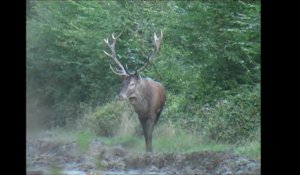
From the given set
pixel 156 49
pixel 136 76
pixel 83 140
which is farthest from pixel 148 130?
pixel 156 49

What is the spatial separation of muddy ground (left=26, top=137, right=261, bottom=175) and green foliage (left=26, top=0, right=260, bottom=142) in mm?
201

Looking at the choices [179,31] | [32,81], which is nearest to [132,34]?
[179,31]

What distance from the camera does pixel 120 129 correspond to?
4902 mm

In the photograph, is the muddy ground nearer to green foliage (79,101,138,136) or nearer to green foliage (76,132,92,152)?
green foliage (76,132,92,152)

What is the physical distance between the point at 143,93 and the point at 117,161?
73 cm

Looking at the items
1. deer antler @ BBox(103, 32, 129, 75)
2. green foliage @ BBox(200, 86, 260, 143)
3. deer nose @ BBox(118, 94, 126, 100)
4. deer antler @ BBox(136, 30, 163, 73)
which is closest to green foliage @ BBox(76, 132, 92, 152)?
deer nose @ BBox(118, 94, 126, 100)

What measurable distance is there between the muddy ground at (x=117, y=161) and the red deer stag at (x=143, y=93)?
26 centimetres

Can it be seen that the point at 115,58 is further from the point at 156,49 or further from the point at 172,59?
the point at 172,59

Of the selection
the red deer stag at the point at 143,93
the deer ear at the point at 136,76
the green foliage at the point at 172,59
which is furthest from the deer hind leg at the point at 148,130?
the deer ear at the point at 136,76

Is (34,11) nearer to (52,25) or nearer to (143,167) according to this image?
(52,25)

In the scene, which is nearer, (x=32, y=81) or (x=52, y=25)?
(x=32, y=81)

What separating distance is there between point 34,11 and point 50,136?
949 mm

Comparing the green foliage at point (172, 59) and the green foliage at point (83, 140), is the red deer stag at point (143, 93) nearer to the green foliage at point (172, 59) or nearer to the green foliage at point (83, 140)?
the green foliage at point (172, 59)

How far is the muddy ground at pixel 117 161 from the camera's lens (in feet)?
14.3
